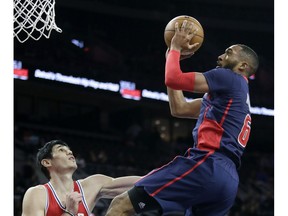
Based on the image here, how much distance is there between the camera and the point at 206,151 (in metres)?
3.87

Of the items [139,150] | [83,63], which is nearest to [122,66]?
[83,63]

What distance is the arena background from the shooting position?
15586mm

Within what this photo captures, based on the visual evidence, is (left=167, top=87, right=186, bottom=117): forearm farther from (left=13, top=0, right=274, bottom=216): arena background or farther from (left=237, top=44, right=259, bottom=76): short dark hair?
(left=13, top=0, right=274, bottom=216): arena background

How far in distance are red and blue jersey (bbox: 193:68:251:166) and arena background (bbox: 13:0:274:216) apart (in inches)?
351

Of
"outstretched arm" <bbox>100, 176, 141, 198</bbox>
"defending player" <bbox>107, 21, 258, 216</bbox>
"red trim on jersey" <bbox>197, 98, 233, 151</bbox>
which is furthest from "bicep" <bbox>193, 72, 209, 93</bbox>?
"outstretched arm" <bbox>100, 176, 141, 198</bbox>

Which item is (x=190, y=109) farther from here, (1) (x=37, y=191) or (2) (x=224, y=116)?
(1) (x=37, y=191)

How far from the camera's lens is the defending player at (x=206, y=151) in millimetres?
3787

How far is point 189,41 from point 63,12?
1581 centimetres

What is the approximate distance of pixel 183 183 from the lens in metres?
3.79

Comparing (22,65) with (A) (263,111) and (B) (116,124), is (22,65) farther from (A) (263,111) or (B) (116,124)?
(A) (263,111)

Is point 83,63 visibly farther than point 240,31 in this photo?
No

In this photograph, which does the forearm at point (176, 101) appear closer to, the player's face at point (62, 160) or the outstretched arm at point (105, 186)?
the outstretched arm at point (105, 186)

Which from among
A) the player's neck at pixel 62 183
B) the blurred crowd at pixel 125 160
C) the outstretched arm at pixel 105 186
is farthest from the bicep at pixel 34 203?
the blurred crowd at pixel 125 160

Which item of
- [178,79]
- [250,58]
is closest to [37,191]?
[178,79]
